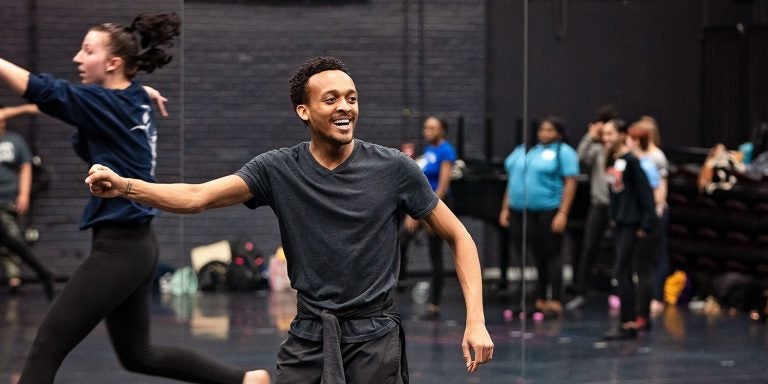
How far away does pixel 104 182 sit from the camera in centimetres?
375

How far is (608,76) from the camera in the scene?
1216cm

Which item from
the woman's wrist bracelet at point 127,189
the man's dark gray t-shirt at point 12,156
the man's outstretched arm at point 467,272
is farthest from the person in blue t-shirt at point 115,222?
the man's dark gray t-shirt at point 12,156

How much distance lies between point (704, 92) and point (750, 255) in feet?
7.44

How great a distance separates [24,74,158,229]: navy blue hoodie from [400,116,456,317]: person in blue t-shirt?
16.1 ft

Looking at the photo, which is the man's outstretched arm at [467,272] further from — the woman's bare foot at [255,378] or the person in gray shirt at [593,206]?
the person in gray shirt at [593,206]

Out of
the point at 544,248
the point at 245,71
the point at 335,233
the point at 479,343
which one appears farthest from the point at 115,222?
the point at 544,248

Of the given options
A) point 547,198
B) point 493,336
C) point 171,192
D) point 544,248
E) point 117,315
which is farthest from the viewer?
point 547,198

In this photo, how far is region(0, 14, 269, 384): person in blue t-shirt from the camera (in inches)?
201

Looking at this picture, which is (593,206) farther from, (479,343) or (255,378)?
(479,343)

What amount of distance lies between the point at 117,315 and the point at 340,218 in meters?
1.70

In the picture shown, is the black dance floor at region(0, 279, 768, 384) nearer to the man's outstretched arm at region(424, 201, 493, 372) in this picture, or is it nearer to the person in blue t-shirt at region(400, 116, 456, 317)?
the person in blue t-shirt at region(400, 116, 456, 317)

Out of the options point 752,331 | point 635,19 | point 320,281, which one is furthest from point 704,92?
point 320,281

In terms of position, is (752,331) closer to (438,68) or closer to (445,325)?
(445,325)

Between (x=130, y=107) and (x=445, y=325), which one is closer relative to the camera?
(x=130, y=107)
